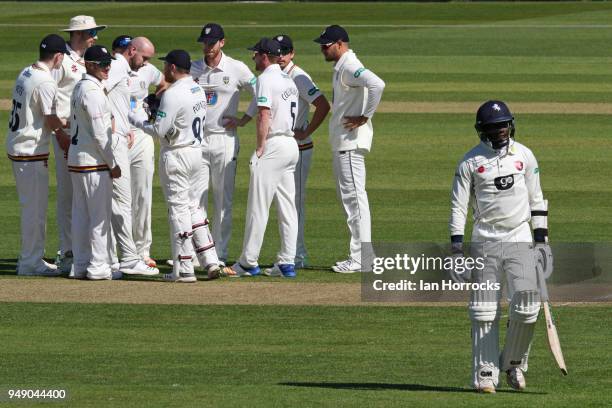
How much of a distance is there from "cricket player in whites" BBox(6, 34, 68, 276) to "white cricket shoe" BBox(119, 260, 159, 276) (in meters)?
0.62

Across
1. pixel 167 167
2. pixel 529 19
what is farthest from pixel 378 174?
pixel 529 19

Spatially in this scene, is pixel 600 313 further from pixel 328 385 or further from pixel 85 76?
pixel 85 76

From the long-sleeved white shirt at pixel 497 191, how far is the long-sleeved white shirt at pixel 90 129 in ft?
14.0

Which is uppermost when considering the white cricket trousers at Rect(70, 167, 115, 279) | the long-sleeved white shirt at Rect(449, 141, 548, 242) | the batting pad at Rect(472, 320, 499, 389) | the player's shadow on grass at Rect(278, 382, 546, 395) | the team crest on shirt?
the team crest on shirt

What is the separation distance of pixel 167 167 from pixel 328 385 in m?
3.91

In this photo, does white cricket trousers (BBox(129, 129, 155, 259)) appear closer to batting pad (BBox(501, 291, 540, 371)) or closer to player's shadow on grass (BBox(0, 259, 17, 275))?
player's shadow on grass (BBox(0, 259, 17, 275))

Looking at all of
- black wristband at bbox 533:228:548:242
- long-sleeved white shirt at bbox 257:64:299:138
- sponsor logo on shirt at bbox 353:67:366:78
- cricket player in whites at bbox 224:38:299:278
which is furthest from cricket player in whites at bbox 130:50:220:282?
black wristband at bbox 533:228:548:242

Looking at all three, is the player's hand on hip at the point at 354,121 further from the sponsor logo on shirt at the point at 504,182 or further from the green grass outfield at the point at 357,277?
the sponsor logo on shirt at the point at 504,182

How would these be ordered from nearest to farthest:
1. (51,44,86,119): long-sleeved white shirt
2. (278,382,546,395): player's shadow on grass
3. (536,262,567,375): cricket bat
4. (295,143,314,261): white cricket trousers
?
(536,262,567,375): cricket bat < (278,382,546,395): player's shadow on grass < (51,44,86,119): long-sleeved white shirt < (295,143,314,261): white cricket trousers

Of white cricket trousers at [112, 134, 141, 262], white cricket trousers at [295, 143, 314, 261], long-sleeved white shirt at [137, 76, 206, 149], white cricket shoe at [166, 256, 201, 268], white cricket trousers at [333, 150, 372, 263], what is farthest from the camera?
white cricket trousers at [295, 143, 314, 261]

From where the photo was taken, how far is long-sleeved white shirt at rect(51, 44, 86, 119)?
12992 mm

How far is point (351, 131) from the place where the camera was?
12.9 meters

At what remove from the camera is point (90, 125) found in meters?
12.2

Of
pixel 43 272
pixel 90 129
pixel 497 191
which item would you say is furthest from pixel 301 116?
pixel 497 191
